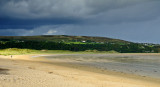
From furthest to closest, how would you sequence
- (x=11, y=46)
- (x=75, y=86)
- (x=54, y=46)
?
1. (x=54, y=46)
2. (x=11, y=46)
3. (x=75, y=86)

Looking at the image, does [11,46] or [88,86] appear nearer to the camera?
[88,86]

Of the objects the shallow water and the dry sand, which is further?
the shallow water

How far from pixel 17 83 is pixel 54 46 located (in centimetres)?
11993

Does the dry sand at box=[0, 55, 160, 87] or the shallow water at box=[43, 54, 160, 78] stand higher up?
the dry sand at box=[0, 55, 160, 87]

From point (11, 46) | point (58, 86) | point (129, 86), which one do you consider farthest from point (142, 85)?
point (11, 46)

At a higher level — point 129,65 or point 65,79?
point 65,79

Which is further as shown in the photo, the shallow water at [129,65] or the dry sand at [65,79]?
the shallow water at [129,65]

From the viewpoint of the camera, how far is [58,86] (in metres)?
14.6

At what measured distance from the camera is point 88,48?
14738cm

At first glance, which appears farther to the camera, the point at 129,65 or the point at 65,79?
the point at 129,65

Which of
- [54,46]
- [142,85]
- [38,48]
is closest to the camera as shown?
[142,85]

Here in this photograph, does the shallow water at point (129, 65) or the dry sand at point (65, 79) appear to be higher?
the dry sand at point (65, 79)

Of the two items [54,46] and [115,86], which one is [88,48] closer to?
[54,46]

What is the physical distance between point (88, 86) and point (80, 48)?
127m
